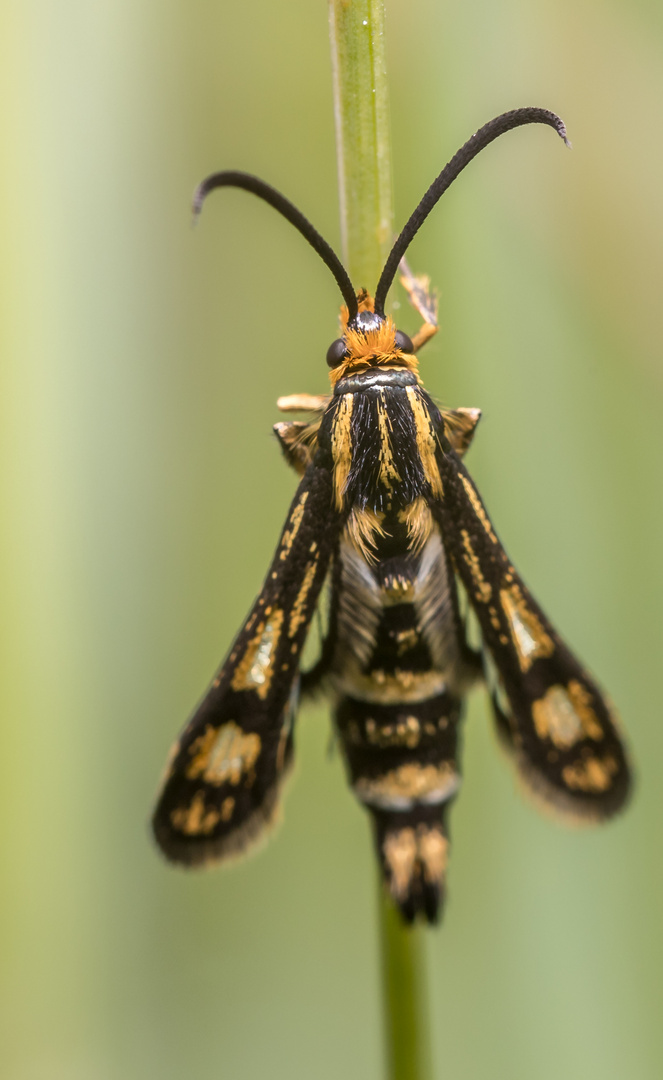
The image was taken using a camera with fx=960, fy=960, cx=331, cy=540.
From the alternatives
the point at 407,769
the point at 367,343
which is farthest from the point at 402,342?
the point at 407,769

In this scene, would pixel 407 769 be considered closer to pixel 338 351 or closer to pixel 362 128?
pixel 338 351

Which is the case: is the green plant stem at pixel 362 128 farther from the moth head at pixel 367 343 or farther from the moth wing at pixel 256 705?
the moth wing at pixel 256 705

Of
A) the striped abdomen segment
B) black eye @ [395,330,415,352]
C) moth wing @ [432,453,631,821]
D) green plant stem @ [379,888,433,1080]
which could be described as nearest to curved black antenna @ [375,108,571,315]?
black eye @ [395,330,415,352]

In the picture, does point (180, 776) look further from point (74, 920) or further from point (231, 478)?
point (231, 478)

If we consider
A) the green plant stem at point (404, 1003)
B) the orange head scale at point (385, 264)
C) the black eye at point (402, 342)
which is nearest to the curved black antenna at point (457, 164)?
the orange head scale at point (385, 264)

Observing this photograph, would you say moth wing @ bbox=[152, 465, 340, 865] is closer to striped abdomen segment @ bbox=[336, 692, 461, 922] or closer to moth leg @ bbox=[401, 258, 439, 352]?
striped abdomen segment @ bbox=[336, 692, 461, 922]

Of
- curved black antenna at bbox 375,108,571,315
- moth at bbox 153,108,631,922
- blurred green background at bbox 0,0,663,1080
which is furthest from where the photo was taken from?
blurred green background at bbox 0,0,663,1080
